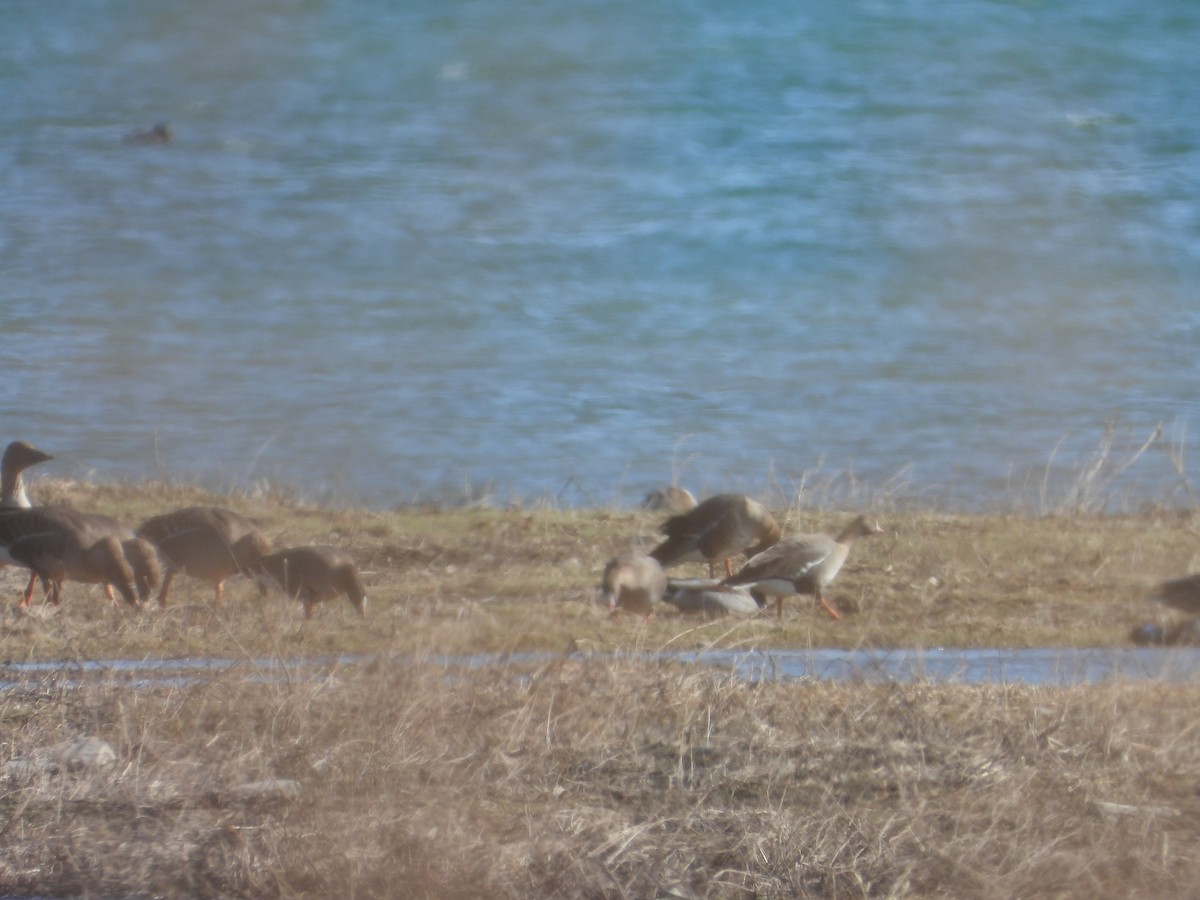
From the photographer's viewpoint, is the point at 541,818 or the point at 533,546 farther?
the point at 533,546

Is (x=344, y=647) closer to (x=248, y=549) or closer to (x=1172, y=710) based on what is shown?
(x=248, y=549)

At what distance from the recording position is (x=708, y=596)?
9250mm

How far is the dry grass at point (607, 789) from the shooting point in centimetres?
470

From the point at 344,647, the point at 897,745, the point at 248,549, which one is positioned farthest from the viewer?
the point at 248,549

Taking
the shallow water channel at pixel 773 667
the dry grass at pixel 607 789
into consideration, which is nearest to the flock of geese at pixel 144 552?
the shallow water channel at pixel 773 667

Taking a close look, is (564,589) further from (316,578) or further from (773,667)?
(773,667)

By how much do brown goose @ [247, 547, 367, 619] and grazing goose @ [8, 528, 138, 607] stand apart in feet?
2.86

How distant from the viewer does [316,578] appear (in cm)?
838

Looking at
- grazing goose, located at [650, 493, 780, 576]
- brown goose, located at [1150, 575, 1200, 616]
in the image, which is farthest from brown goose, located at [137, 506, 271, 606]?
brown goose, located at [1150, 575, 1200, 616]

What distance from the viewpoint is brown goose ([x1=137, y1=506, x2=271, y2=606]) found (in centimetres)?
899

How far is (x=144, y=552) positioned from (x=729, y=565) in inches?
137

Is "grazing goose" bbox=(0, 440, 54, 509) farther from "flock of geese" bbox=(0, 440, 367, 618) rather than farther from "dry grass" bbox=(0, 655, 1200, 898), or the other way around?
"dry grass" bbox=(0, 655, 1200, 898)

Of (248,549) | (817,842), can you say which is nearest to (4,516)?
(248,549)

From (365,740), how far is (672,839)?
1.08 metres
